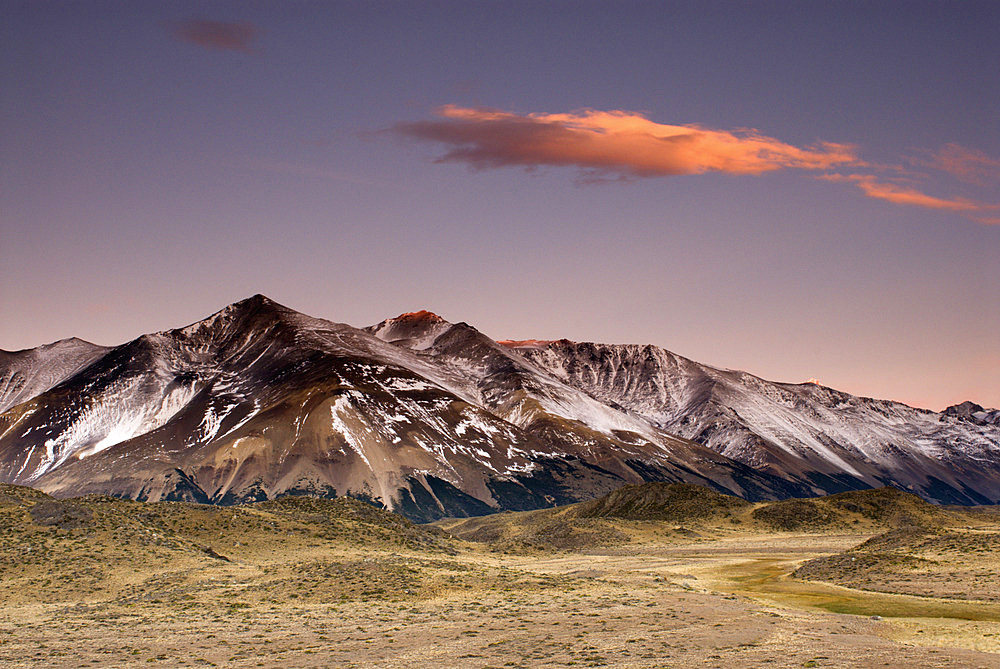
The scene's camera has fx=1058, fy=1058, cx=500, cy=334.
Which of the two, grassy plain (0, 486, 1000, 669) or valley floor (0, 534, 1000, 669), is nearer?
valley floor (0, 534, 1000, 669)

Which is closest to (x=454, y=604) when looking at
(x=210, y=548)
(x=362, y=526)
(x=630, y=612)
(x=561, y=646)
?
(x=630, y=612)

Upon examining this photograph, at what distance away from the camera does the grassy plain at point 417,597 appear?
157 feet

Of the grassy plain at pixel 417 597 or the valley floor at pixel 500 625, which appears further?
the grassy plain at pixel 417 597

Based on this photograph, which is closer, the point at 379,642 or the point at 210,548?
the point at 379,642

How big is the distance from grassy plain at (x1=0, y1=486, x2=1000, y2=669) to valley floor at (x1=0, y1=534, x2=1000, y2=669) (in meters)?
0.21

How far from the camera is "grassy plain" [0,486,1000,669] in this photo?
157ft

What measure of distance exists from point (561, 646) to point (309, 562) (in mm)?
37404

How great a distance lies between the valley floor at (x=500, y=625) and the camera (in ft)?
152

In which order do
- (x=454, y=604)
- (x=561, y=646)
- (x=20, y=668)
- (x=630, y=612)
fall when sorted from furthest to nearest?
(x=454, y=604)
(x=630, y=612)
(x=561, y=646)
(x=20, y=668)

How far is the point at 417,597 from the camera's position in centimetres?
6769

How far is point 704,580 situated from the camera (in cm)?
8506

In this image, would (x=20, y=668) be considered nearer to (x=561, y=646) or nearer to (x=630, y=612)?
(x=561, y=646)

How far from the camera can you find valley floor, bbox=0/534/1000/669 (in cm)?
4631

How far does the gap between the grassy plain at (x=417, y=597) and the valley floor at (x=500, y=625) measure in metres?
0.21
